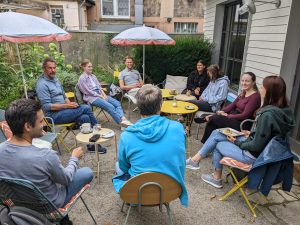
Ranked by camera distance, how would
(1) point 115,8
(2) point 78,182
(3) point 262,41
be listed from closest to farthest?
(2) point 78,182 → (3) point 262,41 → (1) point 115,8

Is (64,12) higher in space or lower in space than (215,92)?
higher

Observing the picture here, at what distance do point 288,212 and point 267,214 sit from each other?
0.79 feet

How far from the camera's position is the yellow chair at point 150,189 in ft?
5.80

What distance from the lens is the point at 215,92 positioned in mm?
4543

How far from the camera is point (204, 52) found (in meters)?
7.02

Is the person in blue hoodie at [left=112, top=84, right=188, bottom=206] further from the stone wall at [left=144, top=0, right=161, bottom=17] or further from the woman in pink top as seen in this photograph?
the stone wall at [left=144, top=0, right=161, bottom=17]

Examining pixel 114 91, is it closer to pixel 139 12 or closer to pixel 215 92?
pixel 215 92

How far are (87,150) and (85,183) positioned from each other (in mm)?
Answer: 1825

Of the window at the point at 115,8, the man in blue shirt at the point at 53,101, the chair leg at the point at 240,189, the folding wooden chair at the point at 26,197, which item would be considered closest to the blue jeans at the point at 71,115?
the man in blue shirt at the point at 53,101

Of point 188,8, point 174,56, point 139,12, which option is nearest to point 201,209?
point 174,56

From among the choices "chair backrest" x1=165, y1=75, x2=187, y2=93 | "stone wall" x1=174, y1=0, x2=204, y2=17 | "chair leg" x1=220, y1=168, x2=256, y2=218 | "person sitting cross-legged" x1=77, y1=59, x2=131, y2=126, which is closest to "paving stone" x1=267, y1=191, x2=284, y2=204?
"chair leg" x1=220, y1=168, x2=256, y2=218

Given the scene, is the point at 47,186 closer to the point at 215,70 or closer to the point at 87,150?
the point at 87,150

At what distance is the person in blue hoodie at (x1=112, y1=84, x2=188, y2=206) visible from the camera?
181 centimetres

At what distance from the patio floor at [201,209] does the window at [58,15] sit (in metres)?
12.7
